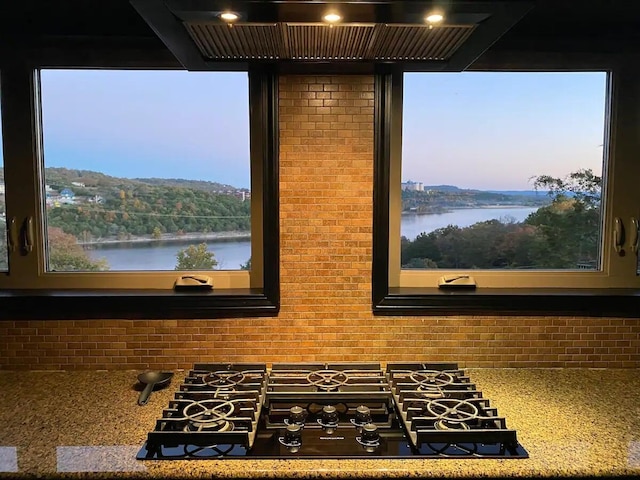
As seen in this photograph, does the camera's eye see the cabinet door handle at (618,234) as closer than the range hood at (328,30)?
No

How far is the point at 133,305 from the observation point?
5.56 ft

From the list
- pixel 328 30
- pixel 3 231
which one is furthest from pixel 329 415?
pixel 3 231

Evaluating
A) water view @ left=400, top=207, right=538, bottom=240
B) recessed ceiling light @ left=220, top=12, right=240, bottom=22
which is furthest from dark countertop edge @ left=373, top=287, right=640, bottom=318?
recessed ceiling light @ left=220, top=12, right=240, bottom=22

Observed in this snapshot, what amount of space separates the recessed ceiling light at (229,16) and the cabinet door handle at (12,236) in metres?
1.20

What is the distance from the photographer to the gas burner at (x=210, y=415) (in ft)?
4.13

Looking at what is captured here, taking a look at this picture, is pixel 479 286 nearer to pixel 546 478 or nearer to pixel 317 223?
pixel 317 223

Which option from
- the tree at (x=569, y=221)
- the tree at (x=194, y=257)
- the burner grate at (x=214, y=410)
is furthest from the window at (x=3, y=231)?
the tree at (x=569, y=221)

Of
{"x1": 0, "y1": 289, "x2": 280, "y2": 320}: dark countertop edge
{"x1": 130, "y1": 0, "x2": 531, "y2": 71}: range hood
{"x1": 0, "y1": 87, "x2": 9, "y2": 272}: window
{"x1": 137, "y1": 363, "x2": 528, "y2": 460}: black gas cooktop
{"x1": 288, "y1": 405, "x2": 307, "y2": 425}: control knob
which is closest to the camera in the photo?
{"x1": 130, "y1": 0, "x2": 531, "y2": 71}: range hood

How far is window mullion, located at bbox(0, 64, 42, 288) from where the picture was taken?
174cm

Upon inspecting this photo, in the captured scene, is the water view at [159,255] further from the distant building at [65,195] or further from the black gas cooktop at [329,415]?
the black gas cooktop at [329,415]

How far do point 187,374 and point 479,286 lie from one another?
3.64 feet

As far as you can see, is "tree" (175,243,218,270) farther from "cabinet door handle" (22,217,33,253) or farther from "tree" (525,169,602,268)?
"tree" (525,169,602,268)

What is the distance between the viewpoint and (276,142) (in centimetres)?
167

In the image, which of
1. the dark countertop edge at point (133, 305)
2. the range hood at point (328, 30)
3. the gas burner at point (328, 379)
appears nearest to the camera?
the range hood at point (328, 30)
